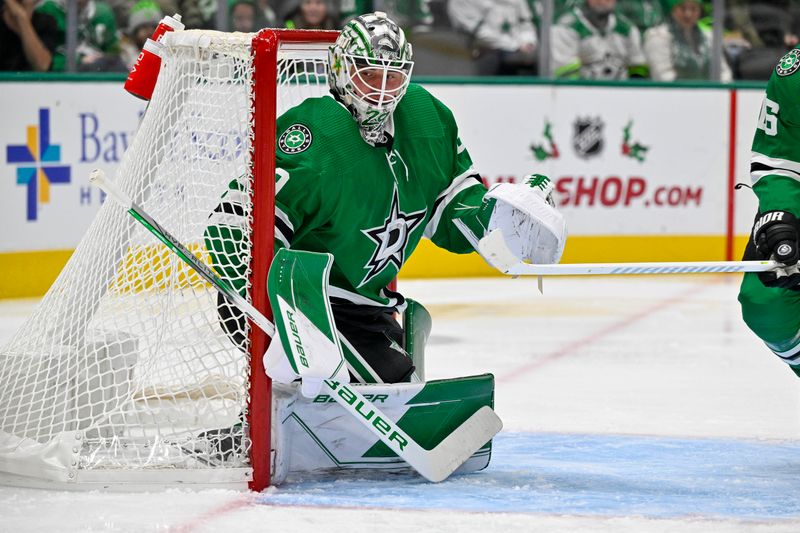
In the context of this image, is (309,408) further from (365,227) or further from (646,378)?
(646,378)

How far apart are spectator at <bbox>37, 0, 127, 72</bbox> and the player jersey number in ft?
11.7

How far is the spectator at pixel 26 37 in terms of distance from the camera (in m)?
5.66

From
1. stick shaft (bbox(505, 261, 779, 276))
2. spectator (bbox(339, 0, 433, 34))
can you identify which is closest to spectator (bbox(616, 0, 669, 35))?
spectator (bbox(339, 0, 433, 34))

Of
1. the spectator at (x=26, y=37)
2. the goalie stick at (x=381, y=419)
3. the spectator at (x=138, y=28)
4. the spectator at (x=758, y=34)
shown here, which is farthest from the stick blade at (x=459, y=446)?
the spectator at (x=758, y=34)

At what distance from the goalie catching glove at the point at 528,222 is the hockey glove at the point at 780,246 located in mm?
459

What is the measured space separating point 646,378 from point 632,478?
4.31 feet

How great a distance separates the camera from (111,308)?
295 centimetres

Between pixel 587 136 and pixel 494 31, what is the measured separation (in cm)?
68

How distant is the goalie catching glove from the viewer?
2684mm

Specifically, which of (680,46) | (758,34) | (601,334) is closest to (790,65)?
(601,334)

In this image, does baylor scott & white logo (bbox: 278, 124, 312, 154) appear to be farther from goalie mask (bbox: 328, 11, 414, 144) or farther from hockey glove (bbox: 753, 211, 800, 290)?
hockey glove (bbox: 753, 211, 800, 290)

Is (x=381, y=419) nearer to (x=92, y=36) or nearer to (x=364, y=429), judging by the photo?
(x=364, y=429)

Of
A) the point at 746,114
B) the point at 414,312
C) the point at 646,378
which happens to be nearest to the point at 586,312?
the point at 646,378

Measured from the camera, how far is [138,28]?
239 inches
